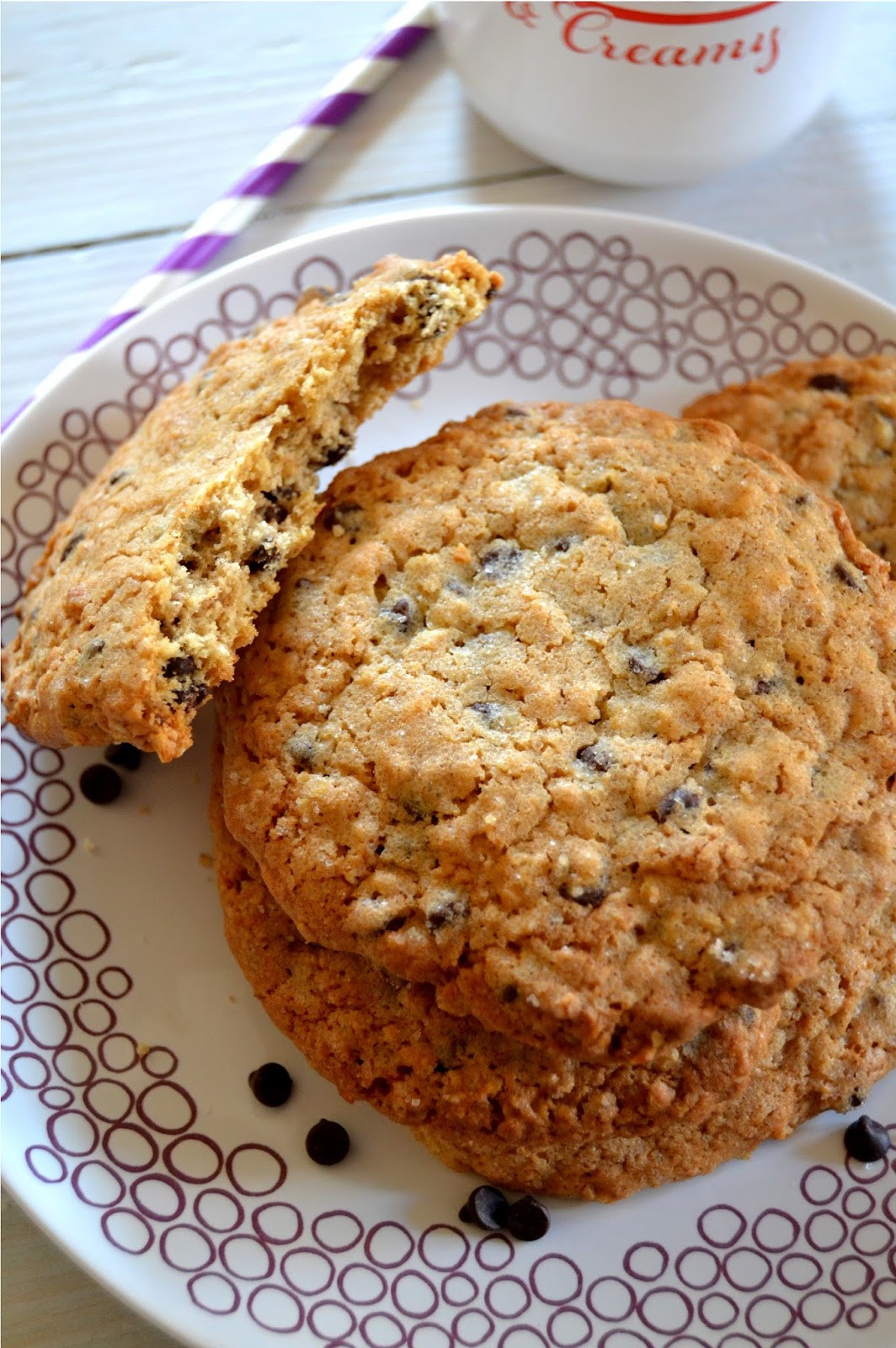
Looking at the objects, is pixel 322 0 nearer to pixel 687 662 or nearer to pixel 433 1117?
pixel 687 662

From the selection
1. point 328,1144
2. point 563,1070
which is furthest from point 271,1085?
point 563,1070

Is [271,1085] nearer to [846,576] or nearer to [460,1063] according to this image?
[460,1063]

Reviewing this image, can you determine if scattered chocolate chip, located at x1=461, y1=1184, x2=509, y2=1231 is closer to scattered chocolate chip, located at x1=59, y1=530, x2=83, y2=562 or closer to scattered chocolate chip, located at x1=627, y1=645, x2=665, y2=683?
scattered chocolate chip, located at x1=627, y1=645, x2=665, y2=683

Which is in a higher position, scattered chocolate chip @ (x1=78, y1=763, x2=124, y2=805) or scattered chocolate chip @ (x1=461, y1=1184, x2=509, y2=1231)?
scattered chocolate chip @ (x1=78, y1=763, x2=124, y2=805)

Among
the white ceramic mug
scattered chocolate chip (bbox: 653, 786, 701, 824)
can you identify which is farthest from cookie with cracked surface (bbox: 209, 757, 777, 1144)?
the white ceramic mug

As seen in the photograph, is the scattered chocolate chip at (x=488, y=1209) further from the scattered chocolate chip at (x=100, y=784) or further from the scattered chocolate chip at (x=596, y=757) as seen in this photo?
the scattered chocolate chip at (x=100, y=784)

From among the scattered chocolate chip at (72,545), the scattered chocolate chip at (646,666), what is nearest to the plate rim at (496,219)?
the scattered chocolate chip at (72,545)

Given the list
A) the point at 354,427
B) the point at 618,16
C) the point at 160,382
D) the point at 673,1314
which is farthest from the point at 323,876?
the point at 618,16
